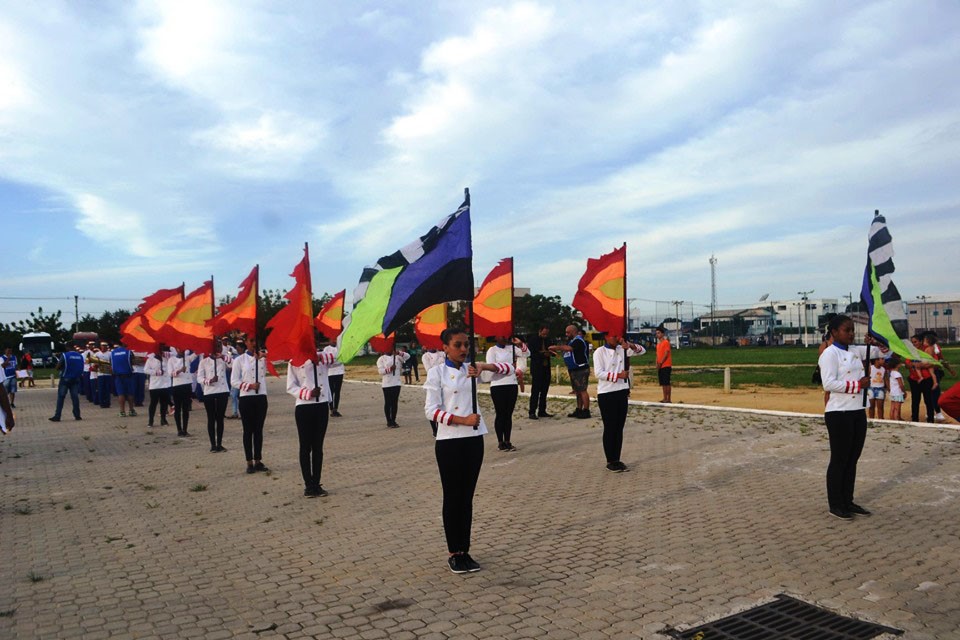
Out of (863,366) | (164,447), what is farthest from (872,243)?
(164,447)

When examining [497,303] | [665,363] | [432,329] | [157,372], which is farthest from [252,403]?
[665,363]

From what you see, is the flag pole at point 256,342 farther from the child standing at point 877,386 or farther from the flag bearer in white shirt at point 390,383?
the child standing at point 877,386

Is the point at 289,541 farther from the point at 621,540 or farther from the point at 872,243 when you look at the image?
the point at 872,243

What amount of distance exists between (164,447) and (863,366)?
36.5 ft

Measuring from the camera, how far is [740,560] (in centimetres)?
577

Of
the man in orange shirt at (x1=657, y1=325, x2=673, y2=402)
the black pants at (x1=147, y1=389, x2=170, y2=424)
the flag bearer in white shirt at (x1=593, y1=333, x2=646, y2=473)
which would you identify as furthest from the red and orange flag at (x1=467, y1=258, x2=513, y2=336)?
the black pants at (x1=147, y1=389, x2=170, y2=424)

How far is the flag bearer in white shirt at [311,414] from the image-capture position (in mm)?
8617

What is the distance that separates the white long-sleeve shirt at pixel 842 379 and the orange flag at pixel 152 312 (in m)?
12.1

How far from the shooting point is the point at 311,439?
8.66 meters

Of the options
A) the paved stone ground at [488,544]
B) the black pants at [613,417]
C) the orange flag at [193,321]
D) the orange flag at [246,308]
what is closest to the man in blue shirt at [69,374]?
the orange flag at [193,321]

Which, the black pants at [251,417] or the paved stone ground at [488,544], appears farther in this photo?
the black pants at [251,417]

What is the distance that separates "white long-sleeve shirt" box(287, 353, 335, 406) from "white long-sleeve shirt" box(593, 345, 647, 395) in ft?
11.4

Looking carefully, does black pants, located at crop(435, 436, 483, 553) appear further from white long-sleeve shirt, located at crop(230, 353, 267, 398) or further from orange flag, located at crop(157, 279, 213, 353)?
orange flag, located at crop(157, 279, 213, 353)

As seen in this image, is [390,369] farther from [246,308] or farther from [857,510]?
[857,510]
